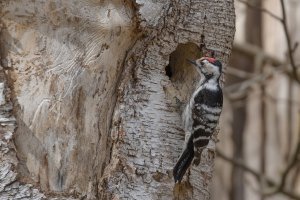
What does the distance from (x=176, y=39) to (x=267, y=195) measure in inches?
82.1

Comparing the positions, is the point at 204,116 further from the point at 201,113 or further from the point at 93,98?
the point at 93,98

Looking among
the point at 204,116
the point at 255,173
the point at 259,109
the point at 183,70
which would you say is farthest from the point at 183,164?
the point at 259,109

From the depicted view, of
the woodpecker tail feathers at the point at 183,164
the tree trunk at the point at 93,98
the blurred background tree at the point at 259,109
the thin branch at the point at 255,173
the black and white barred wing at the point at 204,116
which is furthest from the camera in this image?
the blurred background tree at the point at 259,109

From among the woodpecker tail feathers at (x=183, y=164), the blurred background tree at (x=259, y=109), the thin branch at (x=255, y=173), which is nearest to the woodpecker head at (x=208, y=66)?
the woodpecker tail feathers at (x=183, y=164)

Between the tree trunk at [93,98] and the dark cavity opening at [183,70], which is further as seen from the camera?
the dark cavity opening at [183,70]

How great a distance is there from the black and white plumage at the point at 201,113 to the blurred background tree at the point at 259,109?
2.08m

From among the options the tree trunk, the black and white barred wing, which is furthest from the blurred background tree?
the tree trunk

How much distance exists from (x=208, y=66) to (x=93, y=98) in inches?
21.2

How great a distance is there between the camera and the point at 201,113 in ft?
12.3

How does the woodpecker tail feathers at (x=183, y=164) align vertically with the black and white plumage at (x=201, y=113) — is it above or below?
below

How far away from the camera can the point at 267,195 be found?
5262 millimetres

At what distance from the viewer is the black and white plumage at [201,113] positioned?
11.2ft

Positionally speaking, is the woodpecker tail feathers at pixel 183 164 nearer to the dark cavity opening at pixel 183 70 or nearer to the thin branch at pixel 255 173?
the dark cavity opening at pixel 183 70

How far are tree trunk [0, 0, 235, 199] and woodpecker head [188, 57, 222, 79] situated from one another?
0.30ft
